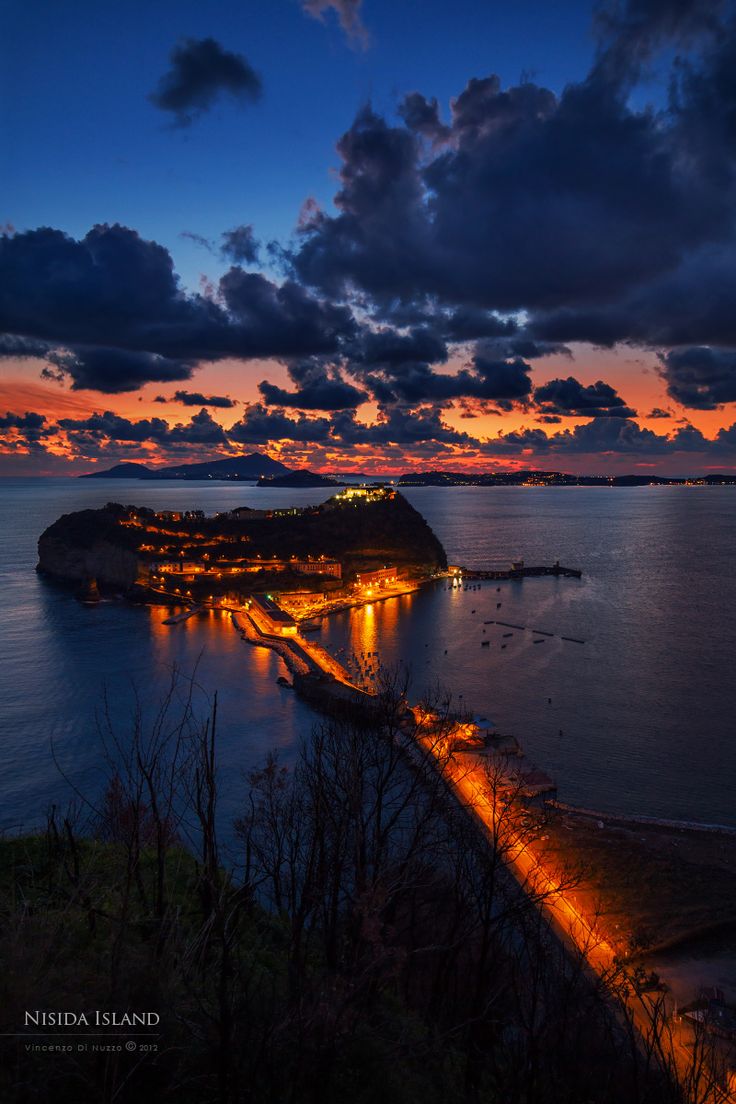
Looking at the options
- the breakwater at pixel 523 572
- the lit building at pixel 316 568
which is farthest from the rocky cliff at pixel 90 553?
the breakwater at pixel 523 572

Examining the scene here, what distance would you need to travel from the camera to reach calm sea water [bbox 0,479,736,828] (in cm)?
1828

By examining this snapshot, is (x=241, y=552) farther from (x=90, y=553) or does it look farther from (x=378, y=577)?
(x=90, y=553)

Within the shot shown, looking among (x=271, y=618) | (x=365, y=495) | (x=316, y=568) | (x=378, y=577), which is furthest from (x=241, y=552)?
(x=365, y=495)

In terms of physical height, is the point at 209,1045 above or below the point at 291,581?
above

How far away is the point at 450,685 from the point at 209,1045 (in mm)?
23635

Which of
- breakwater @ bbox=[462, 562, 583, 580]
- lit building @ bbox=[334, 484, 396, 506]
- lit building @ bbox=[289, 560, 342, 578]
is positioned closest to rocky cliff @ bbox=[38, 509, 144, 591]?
lit building @ bbox=[289, 560, 342, 578]

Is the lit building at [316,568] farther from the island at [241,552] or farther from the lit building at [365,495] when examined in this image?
the lit building at [365,495]

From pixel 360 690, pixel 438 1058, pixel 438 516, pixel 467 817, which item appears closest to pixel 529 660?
pixel 360 690

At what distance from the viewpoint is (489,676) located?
28125 mm

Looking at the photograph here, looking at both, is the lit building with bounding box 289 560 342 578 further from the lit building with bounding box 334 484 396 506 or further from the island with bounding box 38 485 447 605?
the lit building with bounding box 334 484 396 506

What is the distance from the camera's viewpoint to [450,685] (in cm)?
2681

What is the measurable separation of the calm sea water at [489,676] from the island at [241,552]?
3877 mm

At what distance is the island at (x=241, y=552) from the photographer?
47.9 meters

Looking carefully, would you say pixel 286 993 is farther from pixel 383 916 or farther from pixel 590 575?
pixel 590 575
